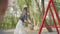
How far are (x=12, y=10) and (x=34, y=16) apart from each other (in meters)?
0.62

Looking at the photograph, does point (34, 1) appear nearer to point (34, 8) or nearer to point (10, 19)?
point (34, 8)

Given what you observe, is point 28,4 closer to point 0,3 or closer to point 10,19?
point 10,19

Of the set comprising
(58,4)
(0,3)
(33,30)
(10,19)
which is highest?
(0,3)

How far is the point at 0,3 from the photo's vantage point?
331 millimetres

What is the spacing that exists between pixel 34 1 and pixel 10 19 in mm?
773

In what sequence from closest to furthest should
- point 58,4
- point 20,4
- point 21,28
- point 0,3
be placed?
point 0,3, point 21,28, point 58,4, point 20,4

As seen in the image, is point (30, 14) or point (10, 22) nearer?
point (10, 22)

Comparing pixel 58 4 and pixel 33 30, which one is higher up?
pixel 58 4

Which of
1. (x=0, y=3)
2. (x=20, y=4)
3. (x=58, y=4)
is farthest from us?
(x=20, y=4)

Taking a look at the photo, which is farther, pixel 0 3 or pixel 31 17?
pixel 31 17

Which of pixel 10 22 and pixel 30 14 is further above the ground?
pixel 30 14

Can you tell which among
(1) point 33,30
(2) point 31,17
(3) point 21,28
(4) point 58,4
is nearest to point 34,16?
(2) point 31,17

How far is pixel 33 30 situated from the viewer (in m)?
4.83

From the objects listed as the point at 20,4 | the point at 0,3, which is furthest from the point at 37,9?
the point at 0,3
